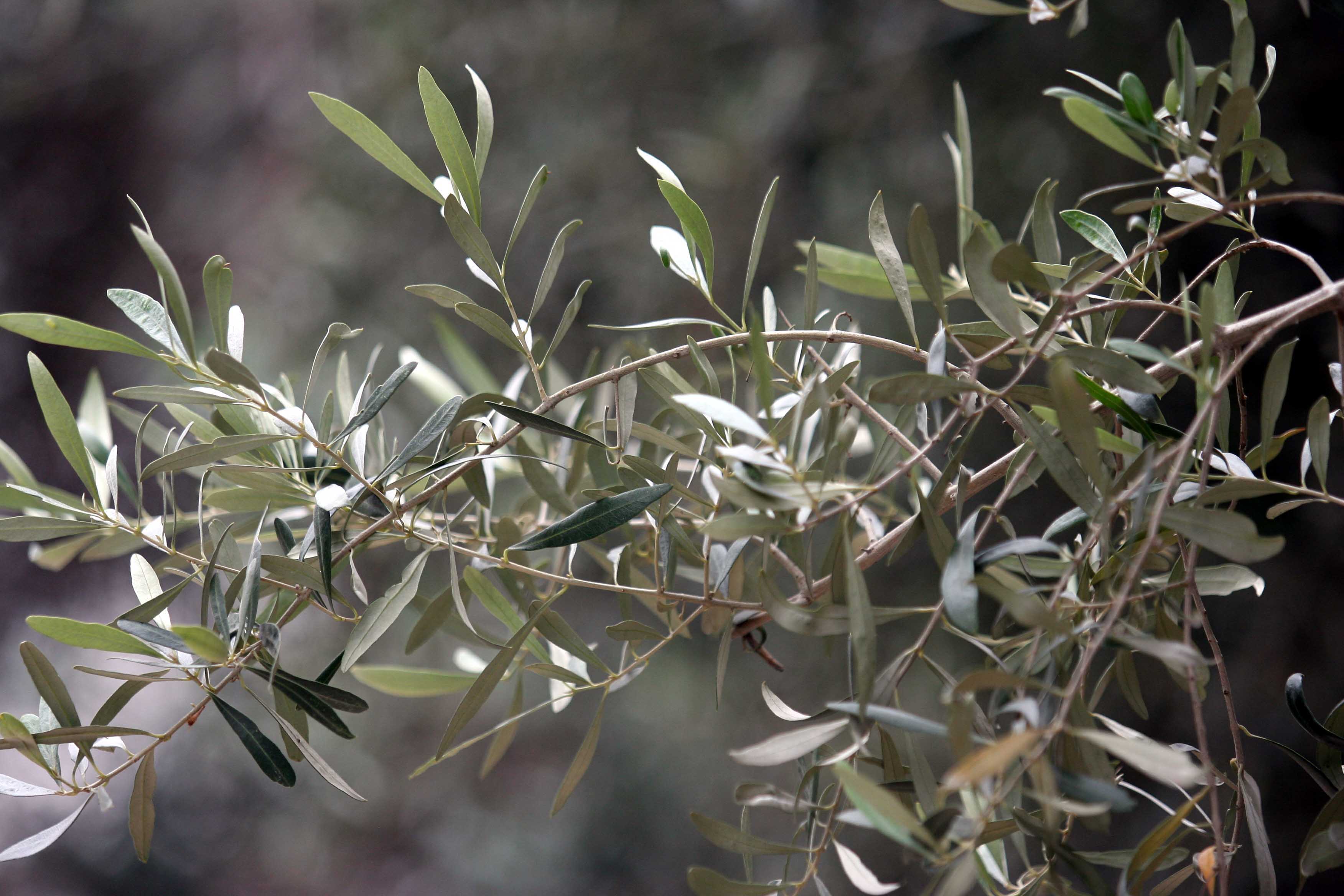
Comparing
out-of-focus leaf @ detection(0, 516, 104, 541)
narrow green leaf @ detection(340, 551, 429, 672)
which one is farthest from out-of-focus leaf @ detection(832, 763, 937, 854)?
out-of-focus leaf @ detection(0, 516, 104, 541)

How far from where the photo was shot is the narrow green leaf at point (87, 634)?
0.20 meters

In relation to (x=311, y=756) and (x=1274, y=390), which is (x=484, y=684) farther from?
(x=1274, y=390)

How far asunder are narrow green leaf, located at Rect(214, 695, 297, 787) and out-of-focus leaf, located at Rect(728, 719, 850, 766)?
12cm

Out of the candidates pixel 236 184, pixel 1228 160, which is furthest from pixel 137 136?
pixel 1228 160

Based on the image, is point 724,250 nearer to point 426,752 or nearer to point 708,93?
point 708,93

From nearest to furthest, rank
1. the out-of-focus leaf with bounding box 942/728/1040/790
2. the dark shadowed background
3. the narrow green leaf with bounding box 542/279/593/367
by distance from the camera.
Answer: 1. the out-of-focus leaf with bounding box 942/728/1040/790
2. the narrow green leaf with bounding box 542/279/593/367
3. the dark shadowed background

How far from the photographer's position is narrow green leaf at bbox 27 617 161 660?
0.65 feet

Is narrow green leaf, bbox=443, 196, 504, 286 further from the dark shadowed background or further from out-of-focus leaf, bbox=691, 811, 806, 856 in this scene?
the dark shadowed background

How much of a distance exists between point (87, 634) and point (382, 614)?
0.07 meters

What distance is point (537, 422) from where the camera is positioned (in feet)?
0.68

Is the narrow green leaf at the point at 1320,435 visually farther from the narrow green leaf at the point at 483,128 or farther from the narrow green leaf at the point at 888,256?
the narrow green leaf at the point at 483,128

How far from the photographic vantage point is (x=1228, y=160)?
34cm

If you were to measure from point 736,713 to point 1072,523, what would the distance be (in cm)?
62

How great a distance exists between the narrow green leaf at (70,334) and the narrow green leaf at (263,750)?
0.09m
